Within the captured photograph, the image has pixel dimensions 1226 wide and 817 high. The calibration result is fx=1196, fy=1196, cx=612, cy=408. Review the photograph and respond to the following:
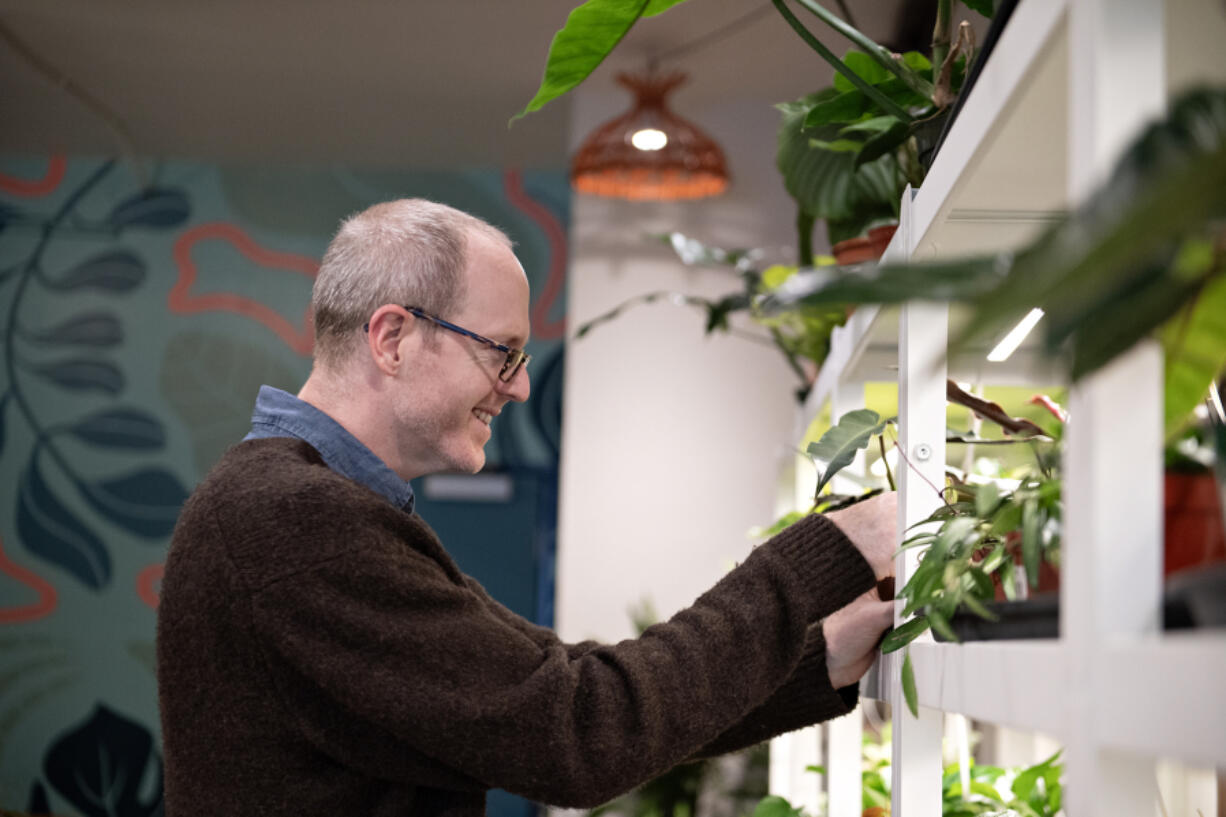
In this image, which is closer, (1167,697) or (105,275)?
(1167,697)

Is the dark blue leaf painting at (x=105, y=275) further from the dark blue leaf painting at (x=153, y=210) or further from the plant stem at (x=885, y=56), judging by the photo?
the plant stem at (x=885, y=56)

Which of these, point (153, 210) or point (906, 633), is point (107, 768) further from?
point (906, 633)

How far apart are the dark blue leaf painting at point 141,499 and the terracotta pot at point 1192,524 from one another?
5.01m

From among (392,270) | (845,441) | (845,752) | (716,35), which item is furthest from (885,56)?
(716,35)

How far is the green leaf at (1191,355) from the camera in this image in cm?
50

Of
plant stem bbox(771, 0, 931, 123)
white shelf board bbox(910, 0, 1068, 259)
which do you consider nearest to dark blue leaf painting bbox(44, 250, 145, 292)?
plant stem bbox(771, 0, 931, 123)

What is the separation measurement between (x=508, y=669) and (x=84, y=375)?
4.66 metres

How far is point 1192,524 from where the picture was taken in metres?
0.56

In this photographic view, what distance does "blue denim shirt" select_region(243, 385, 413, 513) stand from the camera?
4.47 ft

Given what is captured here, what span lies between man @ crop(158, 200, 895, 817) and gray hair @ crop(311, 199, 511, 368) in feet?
0.60

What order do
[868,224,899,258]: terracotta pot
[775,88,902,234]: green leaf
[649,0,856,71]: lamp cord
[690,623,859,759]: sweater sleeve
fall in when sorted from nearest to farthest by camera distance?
[690,623,859,759]: sweater sleeve
[868,224,899,258]: terracotta pot
[775,88,902,234]: green leaf
[649,0,856,71]: lamp cord

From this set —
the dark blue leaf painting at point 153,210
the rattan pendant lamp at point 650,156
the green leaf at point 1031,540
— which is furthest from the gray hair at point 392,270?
the dark blue leaf painting at point 153,210

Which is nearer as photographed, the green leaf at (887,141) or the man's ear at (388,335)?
the green leaf at (887,141)

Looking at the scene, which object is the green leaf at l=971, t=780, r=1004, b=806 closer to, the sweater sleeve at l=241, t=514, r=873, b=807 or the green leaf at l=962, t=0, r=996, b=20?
the sweater sleeve at l=241, t=514, r=873, b=807
